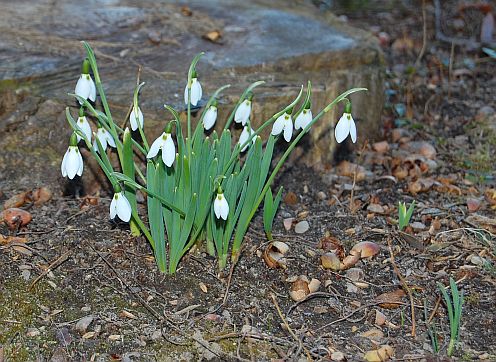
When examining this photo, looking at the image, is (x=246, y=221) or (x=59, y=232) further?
(x=59, y=232)

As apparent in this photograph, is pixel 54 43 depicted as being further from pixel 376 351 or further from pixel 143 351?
pixel 376 351

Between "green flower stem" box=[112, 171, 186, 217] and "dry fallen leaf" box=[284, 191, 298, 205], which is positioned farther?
"dry fallen leaf" box=[284, 191, 298, 205]

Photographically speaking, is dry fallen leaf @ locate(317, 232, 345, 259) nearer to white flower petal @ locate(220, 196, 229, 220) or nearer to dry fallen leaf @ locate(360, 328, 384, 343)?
dry fallen leaf @ locate(360, 328, 384, 343)

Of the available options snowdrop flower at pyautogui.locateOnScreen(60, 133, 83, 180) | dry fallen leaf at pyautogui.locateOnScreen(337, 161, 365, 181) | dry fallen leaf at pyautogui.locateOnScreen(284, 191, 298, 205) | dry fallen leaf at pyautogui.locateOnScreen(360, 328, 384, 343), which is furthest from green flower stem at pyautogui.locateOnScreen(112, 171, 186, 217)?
dry fallen leaf at pyautogui.locateOnScreen(337, 161, 365, 181)

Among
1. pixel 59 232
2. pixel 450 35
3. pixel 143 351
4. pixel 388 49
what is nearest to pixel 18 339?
pixel 143 351

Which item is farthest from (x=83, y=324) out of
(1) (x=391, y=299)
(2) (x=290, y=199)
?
(2) (x=290, y=199)

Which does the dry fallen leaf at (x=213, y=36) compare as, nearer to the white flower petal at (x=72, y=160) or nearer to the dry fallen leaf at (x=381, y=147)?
the dry fallen leaf at (x=381, y=147)
